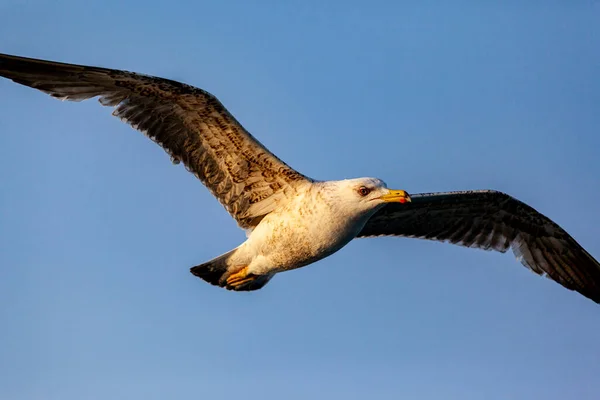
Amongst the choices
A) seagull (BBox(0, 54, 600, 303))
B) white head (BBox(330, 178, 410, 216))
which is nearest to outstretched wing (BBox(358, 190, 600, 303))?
seagull (BBox(0, 54, 600, 303))

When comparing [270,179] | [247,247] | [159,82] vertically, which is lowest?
[247,247]

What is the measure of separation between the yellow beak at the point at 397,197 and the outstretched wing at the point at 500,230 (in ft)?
9.33

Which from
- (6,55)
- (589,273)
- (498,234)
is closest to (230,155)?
(6,55)

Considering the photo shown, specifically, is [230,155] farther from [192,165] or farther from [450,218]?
[450,218]

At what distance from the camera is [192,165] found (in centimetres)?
1452

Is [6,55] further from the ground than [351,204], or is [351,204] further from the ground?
[6,55]

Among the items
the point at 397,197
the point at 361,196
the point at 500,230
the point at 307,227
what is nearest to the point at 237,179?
the point at 307,227

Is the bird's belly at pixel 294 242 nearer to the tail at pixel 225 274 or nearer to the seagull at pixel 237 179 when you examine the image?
the seagull at pixel 237 179

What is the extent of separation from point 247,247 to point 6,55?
4.30 meters

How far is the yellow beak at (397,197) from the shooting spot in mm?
13070

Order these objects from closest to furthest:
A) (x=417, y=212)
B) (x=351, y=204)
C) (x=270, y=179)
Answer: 1. (x=351, y=204)
2. (x=270, y=179)
3. (x=417, y=212)

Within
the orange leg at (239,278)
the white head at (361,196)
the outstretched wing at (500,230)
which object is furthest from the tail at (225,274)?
the outstretched wing at (500,230)

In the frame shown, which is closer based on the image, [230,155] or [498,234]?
[230,155]

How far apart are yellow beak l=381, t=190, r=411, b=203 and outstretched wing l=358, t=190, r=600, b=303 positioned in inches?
112
